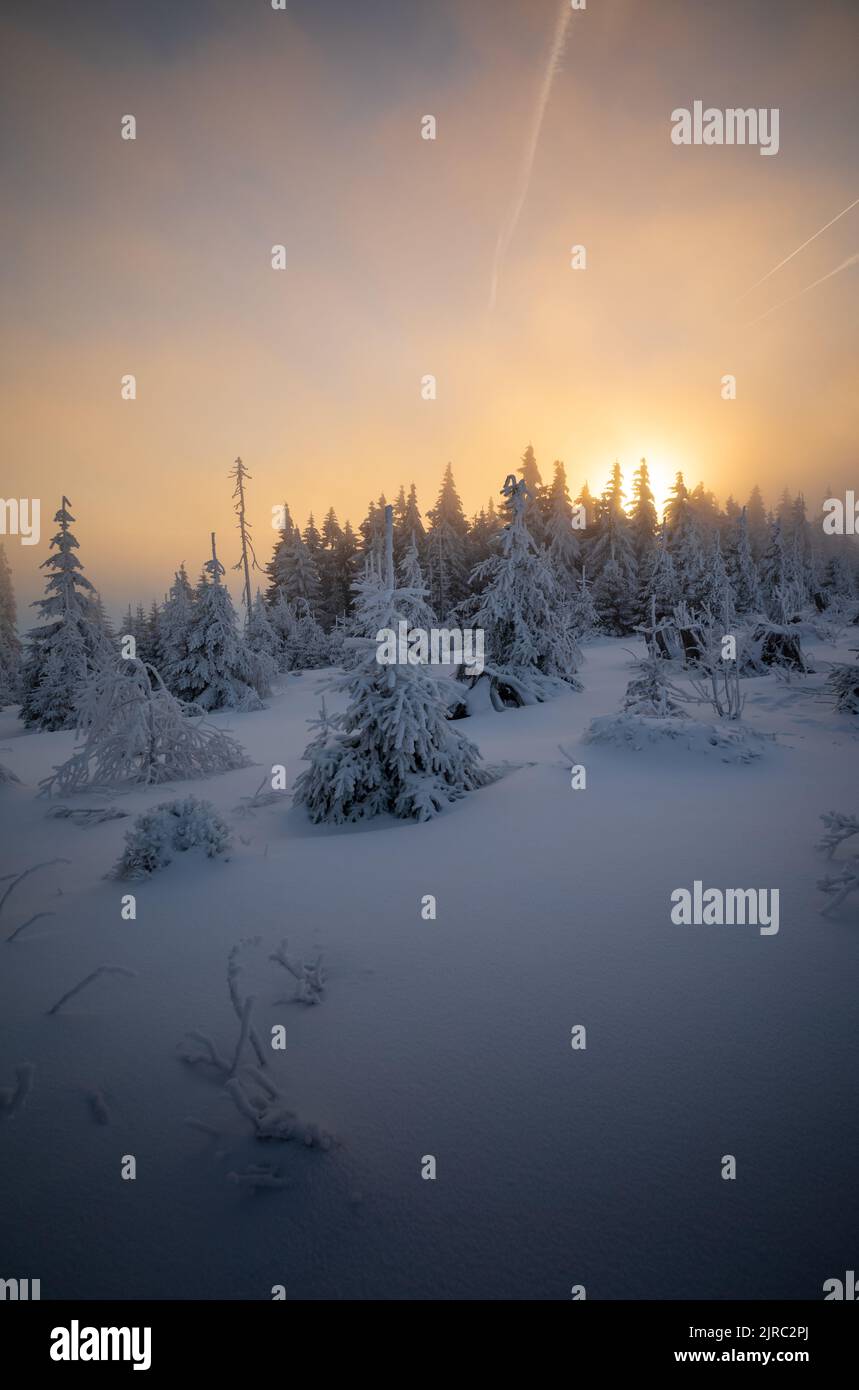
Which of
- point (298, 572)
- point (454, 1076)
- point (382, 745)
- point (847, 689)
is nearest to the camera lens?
point (454, 1076)

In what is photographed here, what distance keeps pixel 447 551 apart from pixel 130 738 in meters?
35.6

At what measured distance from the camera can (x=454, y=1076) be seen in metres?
3.25

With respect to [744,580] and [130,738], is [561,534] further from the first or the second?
[130,738]

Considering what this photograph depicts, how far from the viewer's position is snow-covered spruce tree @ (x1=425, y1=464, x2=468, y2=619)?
41281 millimetres

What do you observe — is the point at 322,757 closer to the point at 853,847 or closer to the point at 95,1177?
the point at 95,1177

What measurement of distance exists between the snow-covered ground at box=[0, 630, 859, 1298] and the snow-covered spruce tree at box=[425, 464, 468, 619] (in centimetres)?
3590

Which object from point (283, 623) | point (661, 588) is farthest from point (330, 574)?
point (661, 588)

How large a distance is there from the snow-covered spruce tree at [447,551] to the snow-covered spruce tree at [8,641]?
32222mm

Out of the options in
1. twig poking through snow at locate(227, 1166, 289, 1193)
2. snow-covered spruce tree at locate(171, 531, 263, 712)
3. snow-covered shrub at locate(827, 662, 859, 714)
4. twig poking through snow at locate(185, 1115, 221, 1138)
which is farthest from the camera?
snow-covered spruce tree at locate(171, 531, 263, 712)

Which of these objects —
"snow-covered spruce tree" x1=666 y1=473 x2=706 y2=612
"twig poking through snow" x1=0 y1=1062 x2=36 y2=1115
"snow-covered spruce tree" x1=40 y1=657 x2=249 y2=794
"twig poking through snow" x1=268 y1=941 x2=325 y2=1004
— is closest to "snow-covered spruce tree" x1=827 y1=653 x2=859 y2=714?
"twig poking through snow" x1=268 y1=941 x2=325 y2=1004

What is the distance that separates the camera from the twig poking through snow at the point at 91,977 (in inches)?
155

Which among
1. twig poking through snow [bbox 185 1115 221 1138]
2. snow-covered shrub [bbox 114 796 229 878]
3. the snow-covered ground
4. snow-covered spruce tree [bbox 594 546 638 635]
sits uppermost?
snow-covered spruce tree [bbox 594 546 638 635]

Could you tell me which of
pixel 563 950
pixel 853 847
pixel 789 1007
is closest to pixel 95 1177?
pixel 563 950

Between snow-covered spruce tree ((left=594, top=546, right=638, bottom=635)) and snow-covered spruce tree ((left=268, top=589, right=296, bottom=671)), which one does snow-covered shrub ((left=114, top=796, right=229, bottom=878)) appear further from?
snow-covered spruce tree ((left=594, top=546, right=638, bottom=635))
